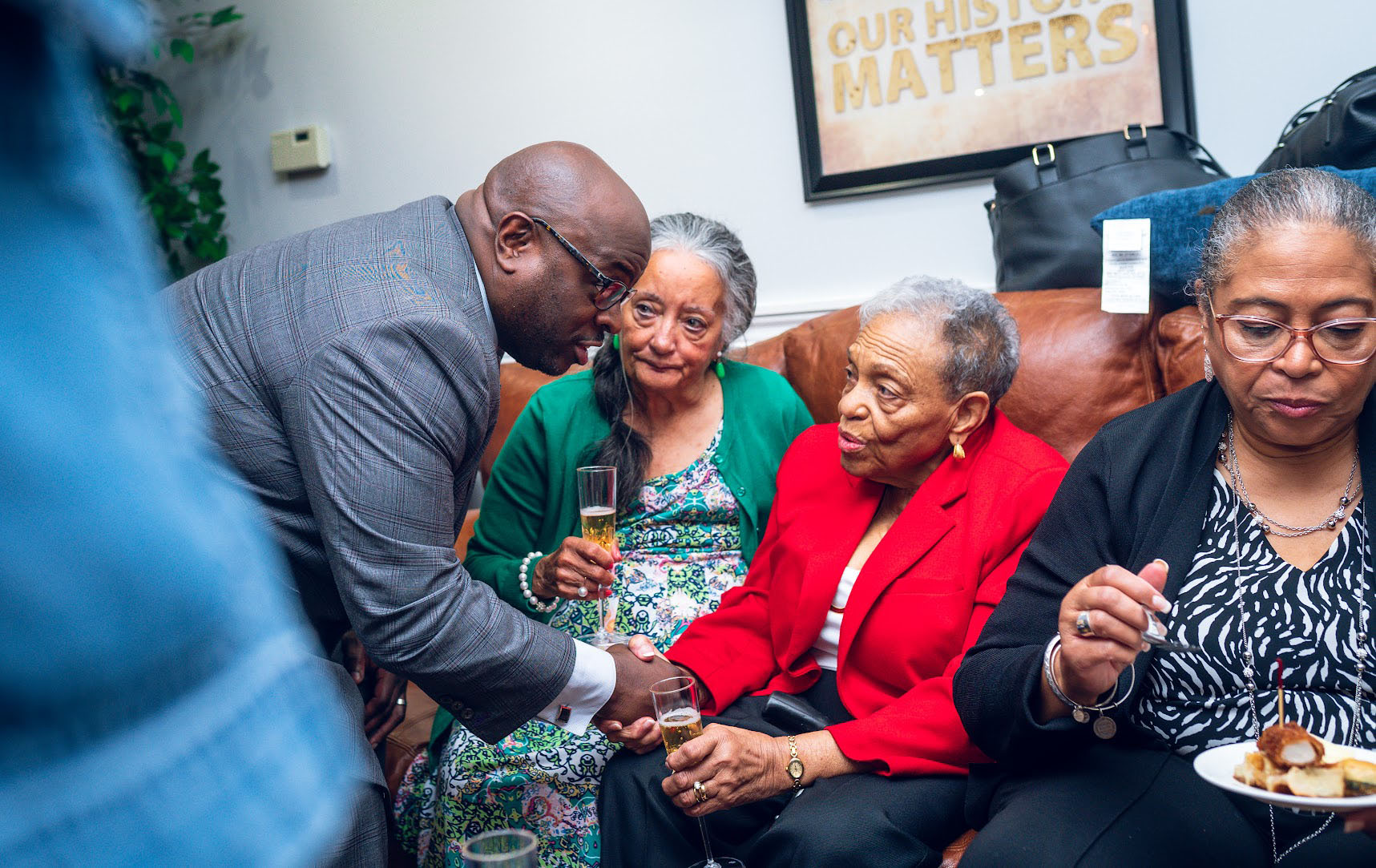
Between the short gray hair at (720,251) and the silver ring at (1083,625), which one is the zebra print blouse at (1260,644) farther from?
the short gray hair at (720,251)

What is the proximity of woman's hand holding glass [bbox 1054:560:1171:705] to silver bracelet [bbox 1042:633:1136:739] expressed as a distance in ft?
0.08

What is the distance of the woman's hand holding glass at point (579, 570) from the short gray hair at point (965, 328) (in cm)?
66

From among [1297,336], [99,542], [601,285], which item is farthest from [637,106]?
[99,542]

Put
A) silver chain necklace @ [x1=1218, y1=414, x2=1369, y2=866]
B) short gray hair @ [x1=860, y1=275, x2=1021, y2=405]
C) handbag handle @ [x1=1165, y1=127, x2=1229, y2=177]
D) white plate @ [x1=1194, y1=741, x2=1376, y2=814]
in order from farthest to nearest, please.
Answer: handbag handle @ [x1=1165, y1=127, x2=1229, y2=177] < short gray hair @ [x1=860, y1=275, x2=1021, y2=405] < silver chain necklace @ [x1=1218, y1=414, x2=1369, y2=866] < white plate @ [x1=1194, y1=741, x2=1376, y2=814]

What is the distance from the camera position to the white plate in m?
1.06

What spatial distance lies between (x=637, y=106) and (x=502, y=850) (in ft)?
8.27

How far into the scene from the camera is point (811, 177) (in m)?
3.10

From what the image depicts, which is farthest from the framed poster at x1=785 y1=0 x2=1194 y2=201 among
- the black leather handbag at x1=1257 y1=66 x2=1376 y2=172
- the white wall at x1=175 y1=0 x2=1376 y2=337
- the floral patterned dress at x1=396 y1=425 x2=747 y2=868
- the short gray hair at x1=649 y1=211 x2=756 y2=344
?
the floral patterned dress at x1=396 y1=425 x2=747 y2=868

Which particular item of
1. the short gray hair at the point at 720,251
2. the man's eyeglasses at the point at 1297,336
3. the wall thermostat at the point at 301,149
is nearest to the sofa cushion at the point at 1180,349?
the man's eyeglasses at the point at 1297,336

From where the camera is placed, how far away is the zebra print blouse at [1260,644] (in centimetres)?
141

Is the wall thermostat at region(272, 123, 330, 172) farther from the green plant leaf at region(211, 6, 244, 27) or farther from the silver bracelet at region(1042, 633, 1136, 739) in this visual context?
the silver bracelet at region(1042, 633, 1136, 739)

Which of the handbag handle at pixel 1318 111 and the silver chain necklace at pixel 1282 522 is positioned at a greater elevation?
the handbag handle at pixel 1318 111

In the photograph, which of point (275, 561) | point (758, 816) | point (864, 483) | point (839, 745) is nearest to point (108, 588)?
point (275, 561)

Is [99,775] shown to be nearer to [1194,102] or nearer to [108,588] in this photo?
[108,588]
